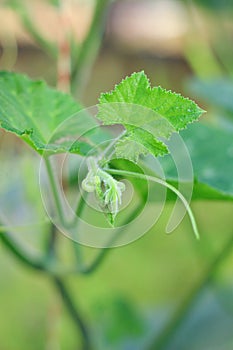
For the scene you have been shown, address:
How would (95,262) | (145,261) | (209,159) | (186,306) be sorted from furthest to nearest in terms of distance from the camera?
1. (145,261)
2. (186,306)
3. (209,159)
4. (95,262)

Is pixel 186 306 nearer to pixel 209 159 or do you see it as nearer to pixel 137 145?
pixel 209 159

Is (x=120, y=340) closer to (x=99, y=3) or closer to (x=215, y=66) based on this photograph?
(x=99, y=3)

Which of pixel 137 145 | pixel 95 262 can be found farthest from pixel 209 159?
pixel 137 145

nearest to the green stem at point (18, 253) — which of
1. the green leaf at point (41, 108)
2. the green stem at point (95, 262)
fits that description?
the green stem at point (95, 262)

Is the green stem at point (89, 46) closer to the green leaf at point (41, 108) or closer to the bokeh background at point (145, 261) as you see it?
the bokeh background at point (145, 261)

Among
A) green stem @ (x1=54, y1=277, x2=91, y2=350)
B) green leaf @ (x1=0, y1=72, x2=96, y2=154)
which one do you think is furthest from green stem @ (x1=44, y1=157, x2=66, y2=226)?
green stem @ (x1=54, y1=277, x2=91, y2=350)

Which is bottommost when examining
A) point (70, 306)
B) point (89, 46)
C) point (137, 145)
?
point (70, 306)

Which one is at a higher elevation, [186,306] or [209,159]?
[209,159]
